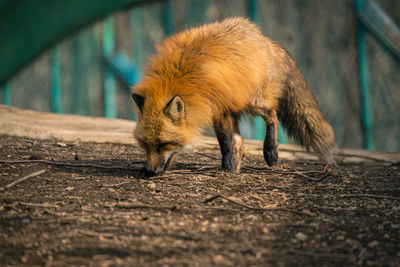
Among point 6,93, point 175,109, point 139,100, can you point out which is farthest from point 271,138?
point 6,93

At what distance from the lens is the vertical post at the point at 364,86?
247 inches

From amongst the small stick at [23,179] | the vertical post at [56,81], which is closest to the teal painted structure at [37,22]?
the vertical post at [56,81]

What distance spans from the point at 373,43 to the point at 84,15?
4865 millimetres

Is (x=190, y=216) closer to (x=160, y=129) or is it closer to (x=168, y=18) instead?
(x=160, y=129)

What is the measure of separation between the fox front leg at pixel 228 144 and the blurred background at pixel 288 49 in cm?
248

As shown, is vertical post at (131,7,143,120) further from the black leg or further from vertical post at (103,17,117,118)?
the black leg

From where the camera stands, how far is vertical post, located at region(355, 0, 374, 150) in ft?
20.5

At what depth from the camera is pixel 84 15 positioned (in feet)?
23.8

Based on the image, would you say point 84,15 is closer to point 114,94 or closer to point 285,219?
point 114,94

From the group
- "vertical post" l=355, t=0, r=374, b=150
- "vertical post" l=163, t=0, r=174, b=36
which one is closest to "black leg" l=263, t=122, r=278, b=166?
"vertical post" l=355, t=0, r=374, b=150

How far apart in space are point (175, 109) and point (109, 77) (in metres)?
4.27

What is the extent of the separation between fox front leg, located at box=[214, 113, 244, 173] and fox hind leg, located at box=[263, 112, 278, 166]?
1.10 feet

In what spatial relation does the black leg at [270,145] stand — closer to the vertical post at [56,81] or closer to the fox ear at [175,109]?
the fox ear at [175,109]

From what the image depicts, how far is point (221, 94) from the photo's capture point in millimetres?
3316
